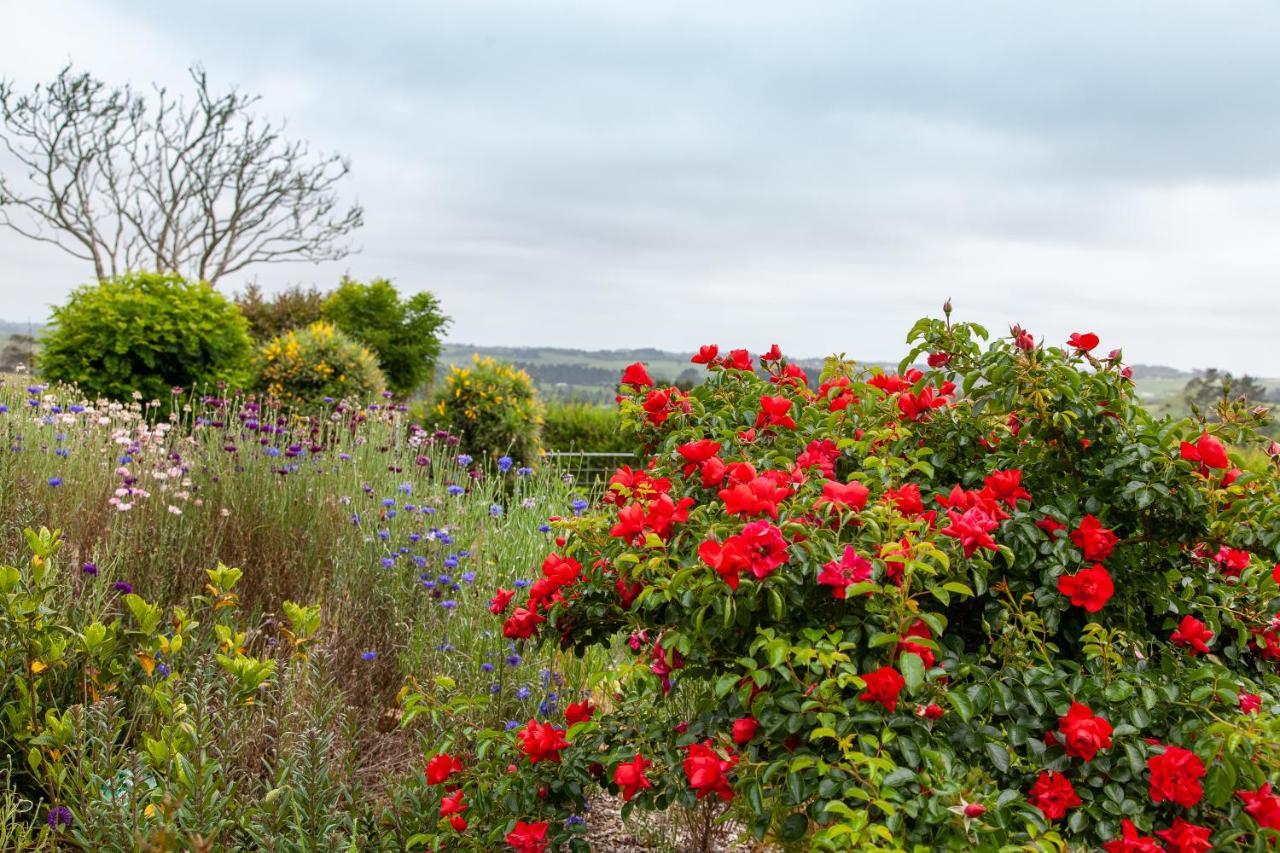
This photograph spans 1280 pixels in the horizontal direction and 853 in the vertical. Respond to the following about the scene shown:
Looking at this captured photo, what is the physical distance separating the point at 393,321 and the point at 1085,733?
16.3 m

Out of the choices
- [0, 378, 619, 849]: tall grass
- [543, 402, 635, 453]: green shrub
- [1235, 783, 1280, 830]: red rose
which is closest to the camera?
[1235, 783, 1280, 830]: red rose

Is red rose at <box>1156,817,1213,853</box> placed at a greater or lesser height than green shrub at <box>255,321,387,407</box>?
lesser

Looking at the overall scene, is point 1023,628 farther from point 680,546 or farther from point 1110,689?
point 680,546

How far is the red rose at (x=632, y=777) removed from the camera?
1.99m

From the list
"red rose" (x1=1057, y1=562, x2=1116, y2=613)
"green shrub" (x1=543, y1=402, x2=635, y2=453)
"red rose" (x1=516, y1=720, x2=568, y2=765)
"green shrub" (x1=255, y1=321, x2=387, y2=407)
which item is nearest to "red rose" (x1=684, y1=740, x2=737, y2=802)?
"red rose" (x1=516, y1=720, x2=568, y2=765)

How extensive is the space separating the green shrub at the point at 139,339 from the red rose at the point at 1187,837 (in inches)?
356

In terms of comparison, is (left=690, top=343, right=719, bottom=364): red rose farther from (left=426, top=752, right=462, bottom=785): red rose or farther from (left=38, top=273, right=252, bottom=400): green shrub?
(left=38, top=273, right=252, bottom=400): green shrub

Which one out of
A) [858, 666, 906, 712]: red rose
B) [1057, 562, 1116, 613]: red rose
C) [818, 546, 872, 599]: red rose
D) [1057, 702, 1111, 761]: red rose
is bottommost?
[1057, 702, 1111, 761]: red rose

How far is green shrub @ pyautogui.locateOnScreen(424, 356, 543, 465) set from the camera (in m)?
9.05

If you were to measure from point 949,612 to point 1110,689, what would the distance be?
1.35 ft

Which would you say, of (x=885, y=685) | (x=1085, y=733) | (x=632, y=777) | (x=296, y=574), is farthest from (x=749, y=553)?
(x=296, y=574)

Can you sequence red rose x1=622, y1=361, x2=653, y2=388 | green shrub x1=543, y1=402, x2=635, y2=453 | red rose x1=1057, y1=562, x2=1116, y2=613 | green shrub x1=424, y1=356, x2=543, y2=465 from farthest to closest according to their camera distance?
1. green shrub x1=543, y1=402, x2=635, y2=453
2. green shrub x1=424, y1=356, x2=543, y2=465
3. red rose x1=622, y1=361, x2=653, y2=388
4. red rose x1=1057, y1=562, x2=1116, y2=613

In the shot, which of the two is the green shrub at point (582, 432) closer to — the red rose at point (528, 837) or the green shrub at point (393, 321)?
the green shrub at point (393, 321)

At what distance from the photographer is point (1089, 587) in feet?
6.54
